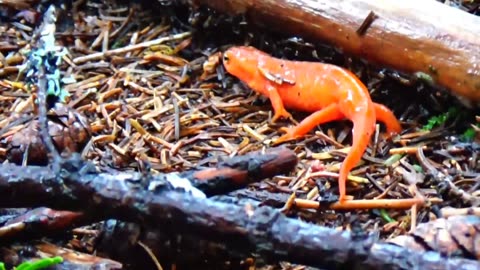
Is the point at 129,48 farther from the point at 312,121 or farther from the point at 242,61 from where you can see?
the point at 312,121

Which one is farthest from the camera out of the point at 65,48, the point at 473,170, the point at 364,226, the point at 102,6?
the point at 102,6

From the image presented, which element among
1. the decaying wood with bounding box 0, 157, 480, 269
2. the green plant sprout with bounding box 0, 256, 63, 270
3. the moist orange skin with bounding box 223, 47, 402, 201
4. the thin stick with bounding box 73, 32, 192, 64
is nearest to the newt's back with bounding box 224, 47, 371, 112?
the moist orange skin with bounding box 223, 47, 402, 201

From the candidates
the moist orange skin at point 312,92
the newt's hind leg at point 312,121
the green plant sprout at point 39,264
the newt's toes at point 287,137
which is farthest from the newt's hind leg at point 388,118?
the green plant sprout at point 39,264

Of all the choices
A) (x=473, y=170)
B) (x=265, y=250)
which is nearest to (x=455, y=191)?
(x=473, y=170)

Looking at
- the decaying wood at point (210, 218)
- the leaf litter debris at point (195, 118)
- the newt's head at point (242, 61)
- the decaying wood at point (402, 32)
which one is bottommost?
the leaf litter debris at point (195, 118)

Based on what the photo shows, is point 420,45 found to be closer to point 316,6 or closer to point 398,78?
point 398,78

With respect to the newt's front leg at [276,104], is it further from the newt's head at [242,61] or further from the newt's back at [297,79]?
the newt's head at [242,61]

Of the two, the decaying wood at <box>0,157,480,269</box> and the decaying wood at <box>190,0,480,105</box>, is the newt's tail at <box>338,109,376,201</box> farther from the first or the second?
the decaying wood at <box>0,157,480,269</box>

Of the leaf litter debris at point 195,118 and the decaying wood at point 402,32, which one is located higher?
the decaying wood at point 402,32
